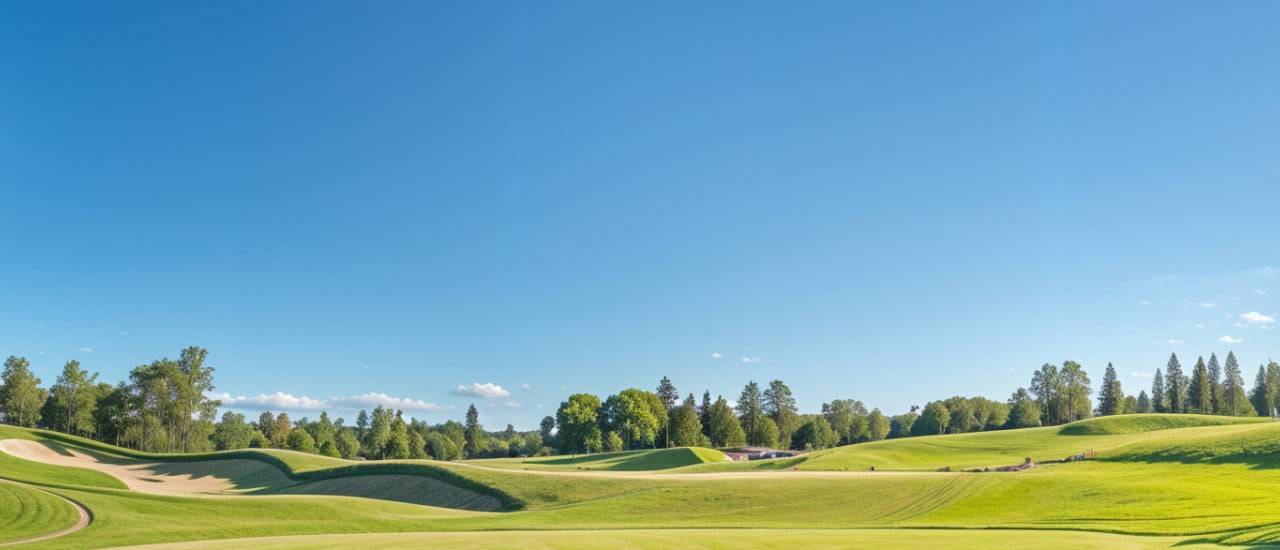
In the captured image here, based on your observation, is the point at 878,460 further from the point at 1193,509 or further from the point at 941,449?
the point at 1193,509

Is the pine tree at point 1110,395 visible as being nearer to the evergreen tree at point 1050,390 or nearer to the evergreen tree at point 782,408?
the evergreen tree at point 1050,390

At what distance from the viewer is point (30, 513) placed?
122 feet

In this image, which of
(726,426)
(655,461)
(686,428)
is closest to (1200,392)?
(726,426)

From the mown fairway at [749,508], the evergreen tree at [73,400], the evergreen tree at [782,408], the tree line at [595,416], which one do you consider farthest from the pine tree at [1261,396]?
the evergreen tree at [73,400]

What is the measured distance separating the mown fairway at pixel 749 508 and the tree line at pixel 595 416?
159ft

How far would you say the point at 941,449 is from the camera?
255ft

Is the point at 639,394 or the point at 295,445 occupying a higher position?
the point at 639,394

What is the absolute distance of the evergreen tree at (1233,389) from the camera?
13688 centimetres

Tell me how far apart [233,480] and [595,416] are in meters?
54.8

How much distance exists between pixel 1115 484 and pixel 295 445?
4477 inches

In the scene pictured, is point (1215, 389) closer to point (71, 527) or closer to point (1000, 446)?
point (1000, 446)

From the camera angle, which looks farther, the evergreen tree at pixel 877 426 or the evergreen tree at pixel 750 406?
the evergreen tree at pixel 877 426

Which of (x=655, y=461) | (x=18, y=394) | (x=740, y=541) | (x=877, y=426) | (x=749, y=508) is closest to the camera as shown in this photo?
(x=740, y=541)

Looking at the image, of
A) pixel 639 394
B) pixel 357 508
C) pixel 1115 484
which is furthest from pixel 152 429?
pixel 1115 484
